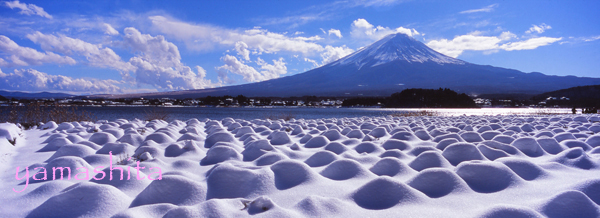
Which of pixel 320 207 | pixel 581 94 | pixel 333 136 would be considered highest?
pixel 581 94

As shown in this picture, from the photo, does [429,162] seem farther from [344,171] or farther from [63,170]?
[63,170]

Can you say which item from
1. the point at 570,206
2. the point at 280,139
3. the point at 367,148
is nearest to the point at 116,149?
the point at 280,139

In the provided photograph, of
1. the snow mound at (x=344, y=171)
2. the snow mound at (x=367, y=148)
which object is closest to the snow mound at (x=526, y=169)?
the snow mound at (x=344, y=171)

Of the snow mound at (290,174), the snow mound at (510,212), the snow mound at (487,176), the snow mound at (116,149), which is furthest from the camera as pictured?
the snow mound at (116,149)

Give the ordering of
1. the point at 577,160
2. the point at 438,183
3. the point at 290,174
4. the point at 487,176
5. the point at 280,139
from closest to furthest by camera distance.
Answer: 1. the point at 438,183
2. the point at 487,176
3. the point at 290,174
4. the point at 577,160
5. the point at 280,139

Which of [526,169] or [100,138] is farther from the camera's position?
[100,138]

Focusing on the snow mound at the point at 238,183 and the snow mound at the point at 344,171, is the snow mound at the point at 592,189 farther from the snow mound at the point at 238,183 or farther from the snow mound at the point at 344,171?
the snow mound at the point at 238,183
